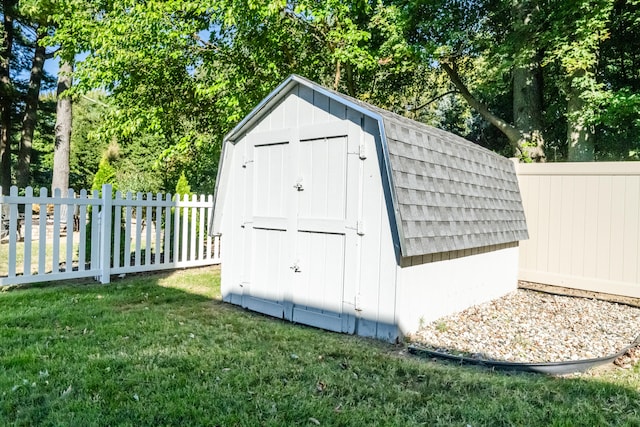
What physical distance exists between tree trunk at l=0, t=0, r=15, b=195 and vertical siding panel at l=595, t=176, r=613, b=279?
16153 millimetres

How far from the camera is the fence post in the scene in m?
6.33

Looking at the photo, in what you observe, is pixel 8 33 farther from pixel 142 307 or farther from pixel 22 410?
pixel 22 410

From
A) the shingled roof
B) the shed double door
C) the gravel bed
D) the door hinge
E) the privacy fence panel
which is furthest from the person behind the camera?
the privacy fence panel

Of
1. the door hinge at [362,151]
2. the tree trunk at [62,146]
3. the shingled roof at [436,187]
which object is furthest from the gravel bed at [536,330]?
the tree trunk at [62,146]

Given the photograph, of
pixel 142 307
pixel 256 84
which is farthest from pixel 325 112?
pixel 256 84

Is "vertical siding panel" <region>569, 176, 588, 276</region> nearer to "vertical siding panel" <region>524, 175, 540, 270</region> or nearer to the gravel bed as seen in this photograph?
"vertical siding panel" <region>524, 175, 540, 270</region>

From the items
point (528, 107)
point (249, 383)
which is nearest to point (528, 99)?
point (528, 107)

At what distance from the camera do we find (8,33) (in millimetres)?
15680

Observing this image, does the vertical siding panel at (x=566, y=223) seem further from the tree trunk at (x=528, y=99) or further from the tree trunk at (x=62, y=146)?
the tree trunk at (x=62, y=146)

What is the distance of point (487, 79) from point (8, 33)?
16.3m

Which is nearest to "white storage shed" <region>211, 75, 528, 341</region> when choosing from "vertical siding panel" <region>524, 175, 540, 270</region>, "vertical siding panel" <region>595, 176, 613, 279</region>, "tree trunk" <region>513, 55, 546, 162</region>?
"vertical siding panel" <region>524, 175, 540, 270</region>

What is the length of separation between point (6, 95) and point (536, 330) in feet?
58.7

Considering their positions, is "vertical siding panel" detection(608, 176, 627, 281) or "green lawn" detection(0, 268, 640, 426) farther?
"vertical siding panel" detection(608, 176, 627, 281)

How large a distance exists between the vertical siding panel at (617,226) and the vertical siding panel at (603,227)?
0.04 m
